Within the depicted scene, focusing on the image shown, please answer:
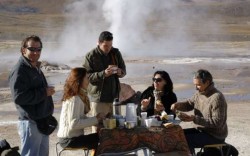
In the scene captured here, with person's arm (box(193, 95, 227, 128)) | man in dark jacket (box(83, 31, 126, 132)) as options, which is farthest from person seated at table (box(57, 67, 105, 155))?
person's arm (box(193, 95, 227, 128))

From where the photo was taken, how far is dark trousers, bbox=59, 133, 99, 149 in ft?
17.9

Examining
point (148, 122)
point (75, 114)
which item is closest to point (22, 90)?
point (75, 114)

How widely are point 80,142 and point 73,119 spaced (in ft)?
0.94

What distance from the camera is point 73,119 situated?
17.6 ft

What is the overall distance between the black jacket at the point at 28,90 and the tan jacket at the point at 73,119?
43 centimetres

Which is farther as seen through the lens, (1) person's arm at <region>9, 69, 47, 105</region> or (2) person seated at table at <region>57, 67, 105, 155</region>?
(2) person seated at table at <region>57, 67, 105, 155</region>

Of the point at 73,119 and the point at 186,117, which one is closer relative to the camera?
the point at 73,119

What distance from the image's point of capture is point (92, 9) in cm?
6019

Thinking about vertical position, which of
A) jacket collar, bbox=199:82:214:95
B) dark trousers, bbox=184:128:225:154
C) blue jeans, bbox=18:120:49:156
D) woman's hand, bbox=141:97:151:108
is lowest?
dark trousers, bbox=184:128:225:154

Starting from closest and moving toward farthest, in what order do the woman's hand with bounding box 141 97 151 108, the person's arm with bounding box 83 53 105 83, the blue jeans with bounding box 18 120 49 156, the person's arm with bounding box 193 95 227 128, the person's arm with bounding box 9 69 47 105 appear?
the person's arm with bounding box 9 69 47 105
the blue jeans with bounding box 18 120 49 156
the person's arm with bounding box 193 95 227 128
the woman's hand with bounding box 141 97 151 108
the person's arm with bounding box 83 53 105 83

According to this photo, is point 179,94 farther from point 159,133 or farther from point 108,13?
point 108,13

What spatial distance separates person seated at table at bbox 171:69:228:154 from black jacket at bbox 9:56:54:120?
1.54 metres

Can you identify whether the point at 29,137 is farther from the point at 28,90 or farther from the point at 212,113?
the point at 212,113

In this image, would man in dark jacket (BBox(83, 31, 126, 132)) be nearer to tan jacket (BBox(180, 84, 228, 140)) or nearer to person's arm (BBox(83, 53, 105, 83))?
person's arm (BBox(83, 53, 105, 83))
